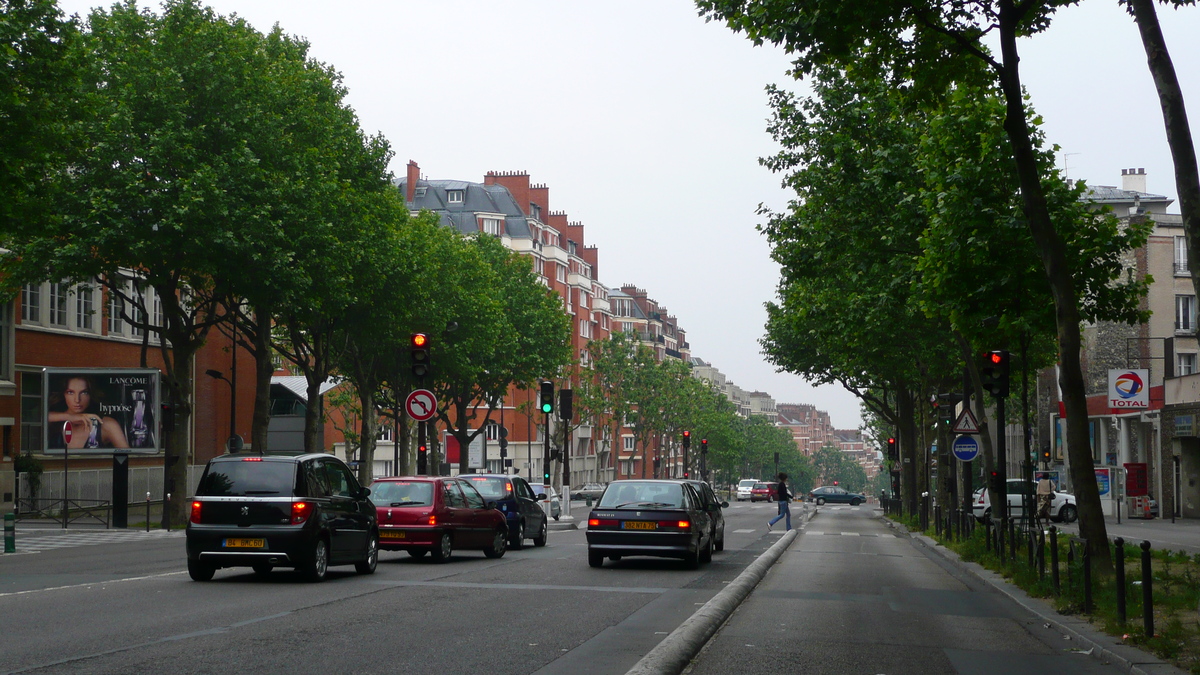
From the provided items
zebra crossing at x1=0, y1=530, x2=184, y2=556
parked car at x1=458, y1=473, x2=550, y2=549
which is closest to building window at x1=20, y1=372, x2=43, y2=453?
zebra crossing at x1=0, y1=530, x2=184, y2=556

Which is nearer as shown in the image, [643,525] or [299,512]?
[299,512]

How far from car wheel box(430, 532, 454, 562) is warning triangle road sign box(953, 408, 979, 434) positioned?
1131 cm

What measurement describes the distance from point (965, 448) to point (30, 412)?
1366 inches

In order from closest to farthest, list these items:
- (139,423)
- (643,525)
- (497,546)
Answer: (643,525), (497,546), (139,423)

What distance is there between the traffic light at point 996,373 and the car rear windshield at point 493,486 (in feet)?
32.1

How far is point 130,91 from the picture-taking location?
34.4m

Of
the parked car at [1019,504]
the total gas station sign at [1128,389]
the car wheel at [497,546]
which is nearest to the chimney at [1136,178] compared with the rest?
the parked car at [1019,504]

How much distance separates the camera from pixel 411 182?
10912cm

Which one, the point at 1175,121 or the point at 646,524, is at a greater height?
the point at 1175,121

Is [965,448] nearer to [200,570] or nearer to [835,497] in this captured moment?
[200,570]

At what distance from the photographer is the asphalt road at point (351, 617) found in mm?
9711

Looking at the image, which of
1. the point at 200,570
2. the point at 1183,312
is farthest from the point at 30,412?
the point at 1183,312

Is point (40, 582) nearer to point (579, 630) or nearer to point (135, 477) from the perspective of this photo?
point (579, 630)

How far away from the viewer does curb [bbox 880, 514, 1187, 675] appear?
9.88m
